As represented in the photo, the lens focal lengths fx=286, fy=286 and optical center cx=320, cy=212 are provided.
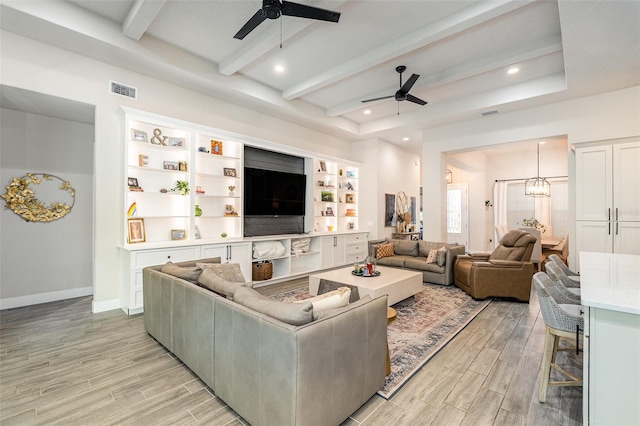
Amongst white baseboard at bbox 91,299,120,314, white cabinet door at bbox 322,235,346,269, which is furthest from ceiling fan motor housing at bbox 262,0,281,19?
white cabinet door at bbox 322,235,346,269

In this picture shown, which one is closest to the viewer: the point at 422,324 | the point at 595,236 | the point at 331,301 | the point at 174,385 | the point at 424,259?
the point at 331,301

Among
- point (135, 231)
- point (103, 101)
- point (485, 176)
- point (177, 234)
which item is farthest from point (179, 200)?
point (485, 176)

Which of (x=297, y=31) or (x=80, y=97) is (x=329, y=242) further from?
(x=80, y=97)

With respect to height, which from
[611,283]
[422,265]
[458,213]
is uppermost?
[458,213]

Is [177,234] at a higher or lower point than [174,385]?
higher

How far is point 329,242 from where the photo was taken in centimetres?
654

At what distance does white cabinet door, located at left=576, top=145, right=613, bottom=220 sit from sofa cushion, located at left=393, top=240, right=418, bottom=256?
2672mm

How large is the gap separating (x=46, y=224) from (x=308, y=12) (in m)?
4.81

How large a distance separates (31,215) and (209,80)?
3272mm

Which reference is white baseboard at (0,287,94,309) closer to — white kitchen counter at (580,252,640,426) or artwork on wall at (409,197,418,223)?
white kitchen counter at (580,252,640,426)

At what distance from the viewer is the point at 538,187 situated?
7469 mm

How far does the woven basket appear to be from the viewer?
5.20 meters

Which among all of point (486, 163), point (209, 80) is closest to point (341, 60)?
point (209, 80)

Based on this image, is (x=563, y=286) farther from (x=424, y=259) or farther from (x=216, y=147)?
(x=216, y=147)
